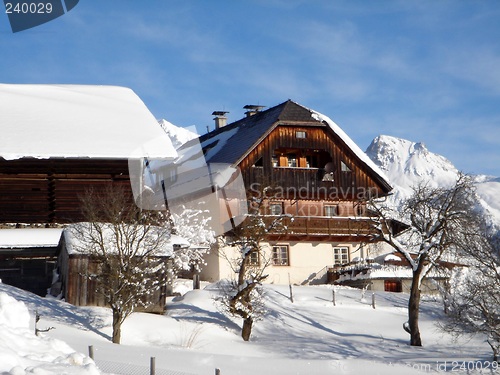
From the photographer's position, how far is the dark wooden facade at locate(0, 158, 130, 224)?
2758 centimetres

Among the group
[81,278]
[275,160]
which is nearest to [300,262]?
[275,160]

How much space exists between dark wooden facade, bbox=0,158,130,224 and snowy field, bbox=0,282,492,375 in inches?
189

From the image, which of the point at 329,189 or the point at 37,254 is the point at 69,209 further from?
the point at 329,189

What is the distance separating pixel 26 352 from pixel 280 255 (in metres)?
27.9

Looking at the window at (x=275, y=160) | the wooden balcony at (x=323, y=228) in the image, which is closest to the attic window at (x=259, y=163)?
the window at (x=275, y=160)

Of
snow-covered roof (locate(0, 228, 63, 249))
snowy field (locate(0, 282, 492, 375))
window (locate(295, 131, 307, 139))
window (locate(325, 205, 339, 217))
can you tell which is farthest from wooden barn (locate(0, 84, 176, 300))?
window (locate(325, 205, 339, 217))

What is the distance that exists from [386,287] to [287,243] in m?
5.76

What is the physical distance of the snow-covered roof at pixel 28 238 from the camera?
2700cm

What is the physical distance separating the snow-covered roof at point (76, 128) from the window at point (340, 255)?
48.4 feet

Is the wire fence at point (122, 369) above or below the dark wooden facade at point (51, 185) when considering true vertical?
below

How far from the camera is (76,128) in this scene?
87.9 feet

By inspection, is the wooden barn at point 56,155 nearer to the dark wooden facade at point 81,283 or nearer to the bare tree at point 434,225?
the dark wooden facade at point 81,283

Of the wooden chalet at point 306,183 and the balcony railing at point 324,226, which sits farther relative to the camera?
the wooden chalet at point 306,183

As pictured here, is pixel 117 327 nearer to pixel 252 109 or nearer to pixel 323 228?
pixel 323 228
